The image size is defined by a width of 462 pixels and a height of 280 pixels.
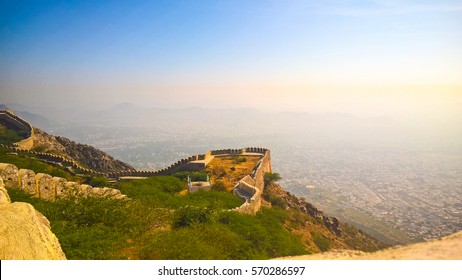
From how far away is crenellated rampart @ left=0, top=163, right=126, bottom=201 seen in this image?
1044 cm

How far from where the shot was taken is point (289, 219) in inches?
884

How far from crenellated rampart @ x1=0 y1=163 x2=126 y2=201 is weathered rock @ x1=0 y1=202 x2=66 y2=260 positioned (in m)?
4.10

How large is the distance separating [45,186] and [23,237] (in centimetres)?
631

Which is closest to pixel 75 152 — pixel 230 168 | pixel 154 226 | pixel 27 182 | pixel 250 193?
pixel 230 168

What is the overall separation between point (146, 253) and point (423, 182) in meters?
101

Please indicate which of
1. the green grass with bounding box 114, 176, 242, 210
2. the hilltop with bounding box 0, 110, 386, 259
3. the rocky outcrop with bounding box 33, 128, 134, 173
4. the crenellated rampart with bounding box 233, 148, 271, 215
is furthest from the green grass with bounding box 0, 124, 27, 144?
the crenellated rampart with bounding box 233, 148, 271, 215

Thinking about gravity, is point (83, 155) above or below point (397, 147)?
above

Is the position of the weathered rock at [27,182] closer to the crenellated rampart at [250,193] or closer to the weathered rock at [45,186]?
the weathered rock at [45,186]

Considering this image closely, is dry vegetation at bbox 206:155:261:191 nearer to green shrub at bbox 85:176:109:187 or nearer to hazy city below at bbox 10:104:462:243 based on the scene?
green shrub at bbox 85:176:109:187

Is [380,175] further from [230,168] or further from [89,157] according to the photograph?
[89,157]

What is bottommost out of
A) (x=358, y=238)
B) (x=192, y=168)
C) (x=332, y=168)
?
(x=332, y=168)

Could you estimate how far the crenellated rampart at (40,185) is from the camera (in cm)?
1044
